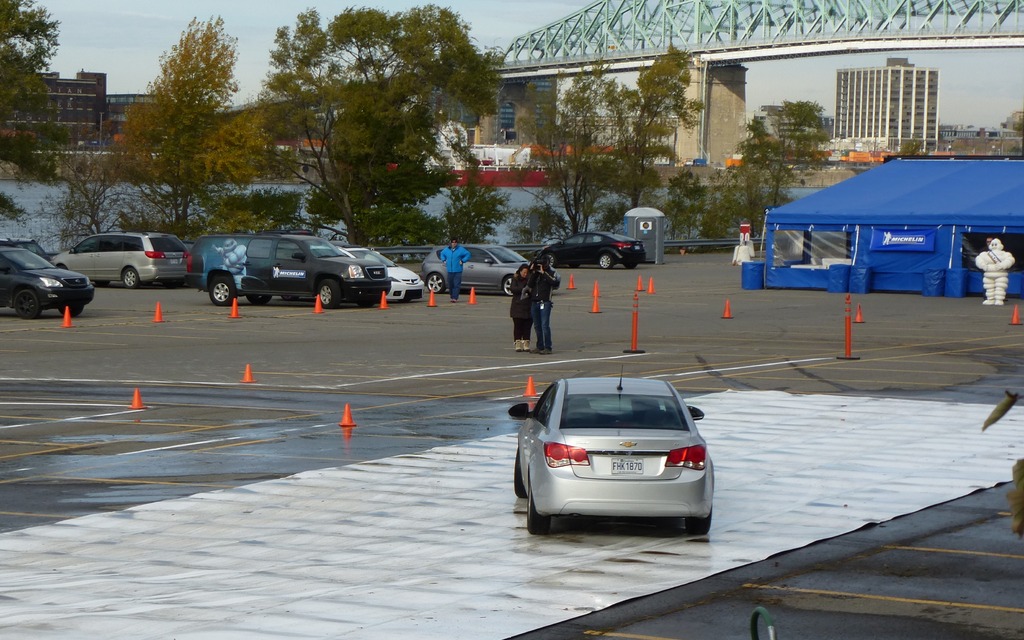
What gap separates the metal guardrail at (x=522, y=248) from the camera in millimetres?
52875

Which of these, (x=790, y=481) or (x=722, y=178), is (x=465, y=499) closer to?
(x=790, y=481)

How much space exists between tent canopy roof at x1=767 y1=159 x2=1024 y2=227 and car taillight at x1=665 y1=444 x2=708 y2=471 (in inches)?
1194

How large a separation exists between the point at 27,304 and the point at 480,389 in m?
15.3

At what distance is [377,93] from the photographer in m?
58.7

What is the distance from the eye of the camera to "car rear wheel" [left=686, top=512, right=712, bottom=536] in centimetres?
1048

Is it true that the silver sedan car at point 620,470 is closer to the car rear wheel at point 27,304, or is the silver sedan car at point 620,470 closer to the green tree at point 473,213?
the car rear wheel at point 27,304

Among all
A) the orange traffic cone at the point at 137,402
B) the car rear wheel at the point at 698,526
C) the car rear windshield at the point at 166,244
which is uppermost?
the car rear windshield at the point at 166,244

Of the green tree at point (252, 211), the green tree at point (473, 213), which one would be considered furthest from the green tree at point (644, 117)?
the green tree at point (252, 211)

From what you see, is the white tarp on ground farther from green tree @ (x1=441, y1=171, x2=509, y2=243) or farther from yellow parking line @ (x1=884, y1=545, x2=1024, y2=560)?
Result: green tree @ (x1=441, y1=171, x2=509, y2=243)

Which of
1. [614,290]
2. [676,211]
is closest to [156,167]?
[614,290]

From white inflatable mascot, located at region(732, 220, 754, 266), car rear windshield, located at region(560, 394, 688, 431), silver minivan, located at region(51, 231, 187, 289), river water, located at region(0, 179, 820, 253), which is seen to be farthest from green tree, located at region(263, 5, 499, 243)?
car rear windshield, located at region(560, 394, 688, 431)

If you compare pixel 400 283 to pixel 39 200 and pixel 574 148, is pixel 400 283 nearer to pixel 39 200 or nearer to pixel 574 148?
pixel 574 148

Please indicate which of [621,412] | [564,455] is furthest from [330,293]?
[564,455]

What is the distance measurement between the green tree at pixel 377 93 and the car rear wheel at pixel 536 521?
48.4m
